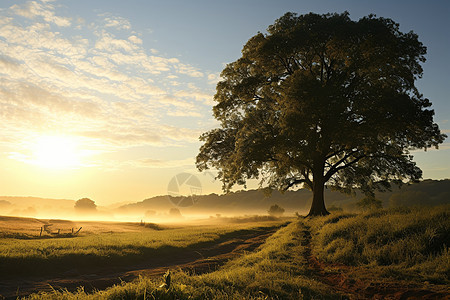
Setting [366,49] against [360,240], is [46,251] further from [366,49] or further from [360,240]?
[366,49]

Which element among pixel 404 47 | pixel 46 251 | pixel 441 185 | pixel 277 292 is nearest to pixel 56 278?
pixel 46 251

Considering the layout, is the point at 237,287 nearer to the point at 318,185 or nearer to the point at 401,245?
the point at 401,245

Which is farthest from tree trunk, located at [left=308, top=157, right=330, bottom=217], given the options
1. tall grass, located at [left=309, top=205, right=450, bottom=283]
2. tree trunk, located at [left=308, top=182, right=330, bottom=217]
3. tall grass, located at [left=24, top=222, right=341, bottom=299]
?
tall grass, located at [left=24, top=222, right=341, bottom=299]

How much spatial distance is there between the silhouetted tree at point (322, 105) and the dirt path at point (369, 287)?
1292cm

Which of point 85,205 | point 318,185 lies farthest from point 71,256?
point 85,205

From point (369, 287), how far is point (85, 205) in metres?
143

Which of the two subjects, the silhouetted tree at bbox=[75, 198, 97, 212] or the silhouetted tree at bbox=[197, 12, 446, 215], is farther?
the silhouetted tree at bbox=[75, 198, 97, 212]

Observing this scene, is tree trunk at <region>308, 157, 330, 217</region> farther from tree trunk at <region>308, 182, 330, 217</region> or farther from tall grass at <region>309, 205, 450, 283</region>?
tall grass at <region>309, 205, 450, 283</region>

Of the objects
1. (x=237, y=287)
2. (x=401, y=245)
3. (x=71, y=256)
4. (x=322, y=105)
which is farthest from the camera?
(x=322, y=105)

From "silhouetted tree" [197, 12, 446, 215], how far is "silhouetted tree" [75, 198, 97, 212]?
120279 millimetres

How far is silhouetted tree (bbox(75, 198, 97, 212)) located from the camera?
423ft

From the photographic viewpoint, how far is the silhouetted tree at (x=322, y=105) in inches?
810

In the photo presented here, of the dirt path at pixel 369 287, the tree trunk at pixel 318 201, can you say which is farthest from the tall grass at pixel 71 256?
the tree trunk at pixel 318 201

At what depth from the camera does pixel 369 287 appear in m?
6.87
